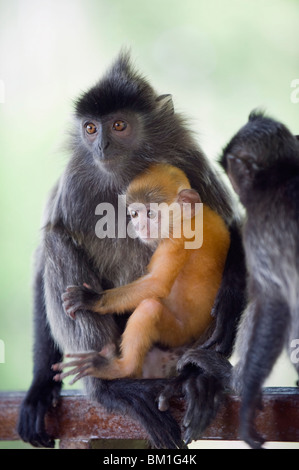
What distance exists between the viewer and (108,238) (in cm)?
224

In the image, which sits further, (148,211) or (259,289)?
(148,211)

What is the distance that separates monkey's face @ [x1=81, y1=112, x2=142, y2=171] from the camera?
2.12 m

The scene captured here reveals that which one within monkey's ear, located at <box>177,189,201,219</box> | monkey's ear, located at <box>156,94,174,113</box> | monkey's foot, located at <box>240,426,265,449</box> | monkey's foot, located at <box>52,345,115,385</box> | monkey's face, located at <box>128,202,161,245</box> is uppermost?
monkey's ear, located at <box>156,94,174,113</box>

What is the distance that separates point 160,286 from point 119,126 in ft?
1.80

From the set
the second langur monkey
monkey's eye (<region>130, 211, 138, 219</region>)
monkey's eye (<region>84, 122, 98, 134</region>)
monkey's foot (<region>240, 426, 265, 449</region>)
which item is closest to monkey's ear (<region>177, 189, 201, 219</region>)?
the second langur monkey

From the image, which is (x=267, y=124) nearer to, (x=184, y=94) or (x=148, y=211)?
(x=148, y=211)

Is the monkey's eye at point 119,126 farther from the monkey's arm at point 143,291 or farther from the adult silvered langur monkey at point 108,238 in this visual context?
the monkey's arm at point 143,291

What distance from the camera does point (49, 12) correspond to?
12.2 ft

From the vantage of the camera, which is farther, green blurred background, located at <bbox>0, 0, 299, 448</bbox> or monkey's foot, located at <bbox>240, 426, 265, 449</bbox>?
green blurred background, located at <bbox>0, 0, 299, 448</bbox>

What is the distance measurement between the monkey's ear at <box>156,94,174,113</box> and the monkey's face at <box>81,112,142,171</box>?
0.38 feet

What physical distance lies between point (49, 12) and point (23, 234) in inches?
53.0

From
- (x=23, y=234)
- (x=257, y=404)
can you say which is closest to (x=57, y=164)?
(x=23, y=234)

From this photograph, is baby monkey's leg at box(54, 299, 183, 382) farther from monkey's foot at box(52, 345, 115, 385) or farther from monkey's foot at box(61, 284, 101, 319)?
monkey's foot at box(61, 284, 101, 319)

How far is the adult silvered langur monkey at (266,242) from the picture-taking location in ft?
5.57
